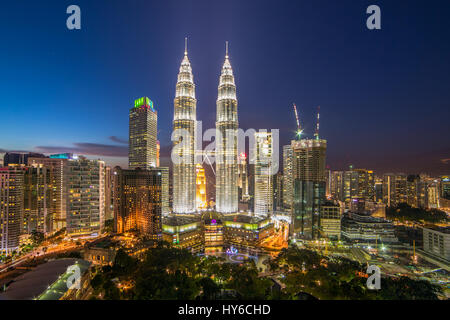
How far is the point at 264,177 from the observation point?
37188 mm

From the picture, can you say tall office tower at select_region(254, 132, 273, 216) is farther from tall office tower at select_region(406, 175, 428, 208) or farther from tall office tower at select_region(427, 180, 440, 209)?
tall office tower at select_region(427, 180, 440, 209)

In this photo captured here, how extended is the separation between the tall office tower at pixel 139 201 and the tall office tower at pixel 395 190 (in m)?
45.3

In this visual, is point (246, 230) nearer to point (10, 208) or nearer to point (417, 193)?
point (10, 208)

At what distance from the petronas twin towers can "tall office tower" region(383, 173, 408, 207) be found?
3377 centimetres

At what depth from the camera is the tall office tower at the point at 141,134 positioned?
4141cm

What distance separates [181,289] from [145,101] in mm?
38091

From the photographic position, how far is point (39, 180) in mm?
26266

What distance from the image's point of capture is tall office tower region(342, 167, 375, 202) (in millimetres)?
46562

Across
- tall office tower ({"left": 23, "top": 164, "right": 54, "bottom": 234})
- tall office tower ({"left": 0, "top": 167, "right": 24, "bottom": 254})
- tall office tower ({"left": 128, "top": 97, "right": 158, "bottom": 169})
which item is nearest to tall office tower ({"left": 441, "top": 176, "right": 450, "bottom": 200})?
tall office tower ({"left": 128, "top": 97, "right": 158, "bottom": 169})

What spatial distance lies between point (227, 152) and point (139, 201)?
15.5 m

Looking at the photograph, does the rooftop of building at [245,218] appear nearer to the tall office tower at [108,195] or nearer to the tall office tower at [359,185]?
the tall office tower at [108,195]
